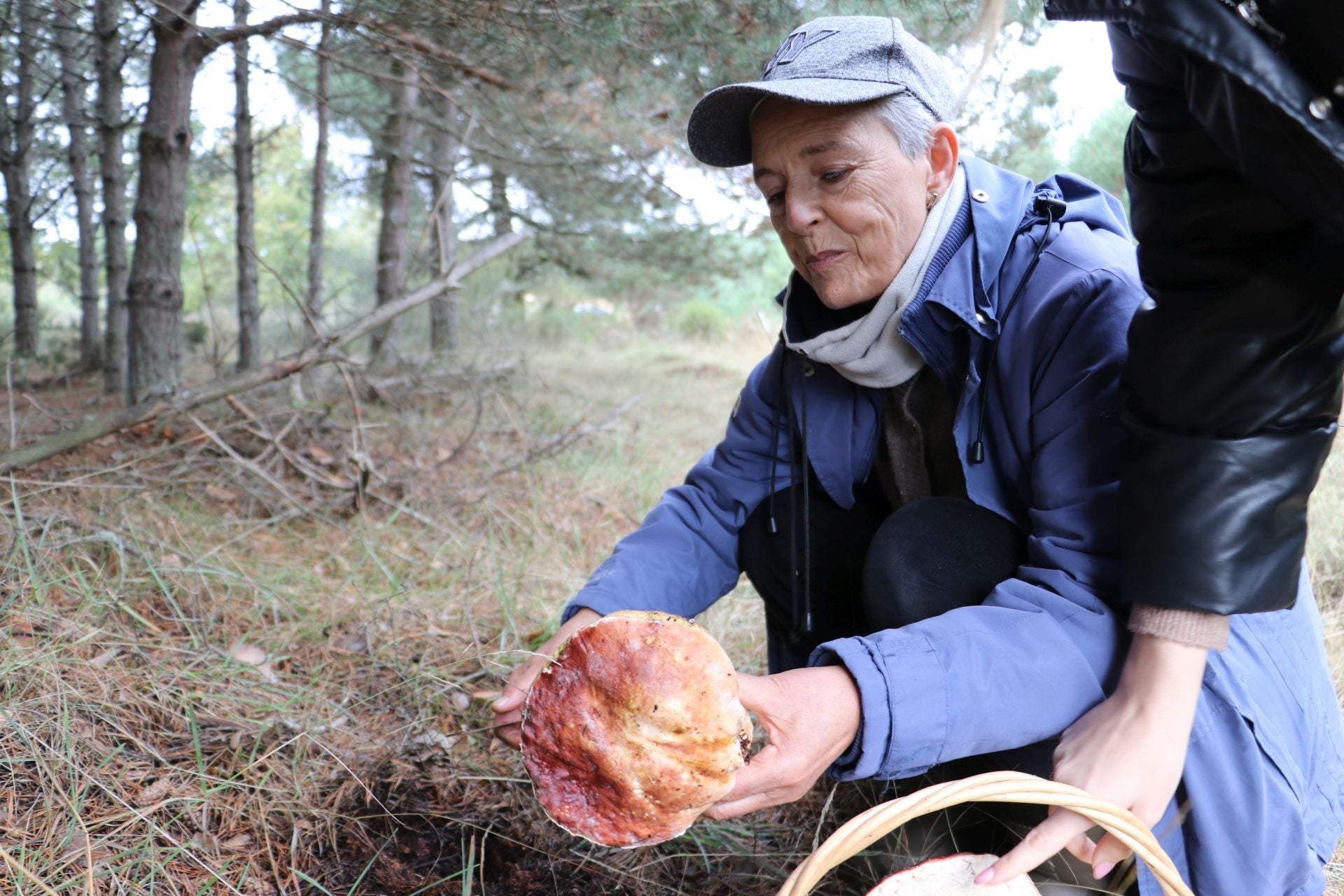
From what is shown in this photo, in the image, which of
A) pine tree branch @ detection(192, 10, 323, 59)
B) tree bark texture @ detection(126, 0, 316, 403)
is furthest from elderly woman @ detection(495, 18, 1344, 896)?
tree bark texture @ detection(126, 0, 316, 403)

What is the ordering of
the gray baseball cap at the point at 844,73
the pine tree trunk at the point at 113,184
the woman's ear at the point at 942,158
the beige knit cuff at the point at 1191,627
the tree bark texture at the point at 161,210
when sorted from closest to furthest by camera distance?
1. the beige knit cuff at the point at 1191,627
2. the gray baseball cap at the point at 844,73
3. the woman's ear at the point at 942,158
4. the tree bark texture at the point at 161,210
5. the pine tree trunk at the point at 113,184

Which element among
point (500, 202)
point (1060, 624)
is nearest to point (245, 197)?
point (500, 202)

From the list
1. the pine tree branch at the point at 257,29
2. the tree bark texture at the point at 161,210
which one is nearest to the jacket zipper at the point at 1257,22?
the pine tree branch at the point at 257,29

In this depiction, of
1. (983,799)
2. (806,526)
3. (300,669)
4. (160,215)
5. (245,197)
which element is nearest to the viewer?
(983,799)

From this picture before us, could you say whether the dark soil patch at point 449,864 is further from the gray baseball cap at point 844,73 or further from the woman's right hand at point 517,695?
the gray baseball cap at point 844,73

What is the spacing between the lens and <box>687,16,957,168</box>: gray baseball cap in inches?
56.6

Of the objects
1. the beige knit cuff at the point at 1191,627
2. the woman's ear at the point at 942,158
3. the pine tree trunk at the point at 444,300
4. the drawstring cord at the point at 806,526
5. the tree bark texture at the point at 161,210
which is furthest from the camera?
the pine tree trunk at the point at 444,300

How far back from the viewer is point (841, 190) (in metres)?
1.54

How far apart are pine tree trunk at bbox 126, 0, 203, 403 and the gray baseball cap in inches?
124

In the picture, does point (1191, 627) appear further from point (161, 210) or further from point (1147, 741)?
point (161, 210)

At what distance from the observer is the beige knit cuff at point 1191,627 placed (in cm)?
112

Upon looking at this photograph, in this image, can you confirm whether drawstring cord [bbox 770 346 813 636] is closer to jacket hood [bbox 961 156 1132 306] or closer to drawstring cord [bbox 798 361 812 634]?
drawstring cord [bbox 798 361 812 634]

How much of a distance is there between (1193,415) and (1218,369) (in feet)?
0.21

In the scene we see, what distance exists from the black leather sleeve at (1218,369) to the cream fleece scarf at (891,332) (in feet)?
1.38
